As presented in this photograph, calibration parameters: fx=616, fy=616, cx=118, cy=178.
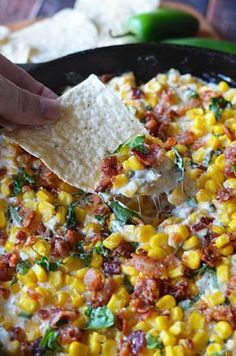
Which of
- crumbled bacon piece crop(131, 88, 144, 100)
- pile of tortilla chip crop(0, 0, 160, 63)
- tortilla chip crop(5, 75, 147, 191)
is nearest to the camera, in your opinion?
tortilla chip crop(5, 75, 147, 191)

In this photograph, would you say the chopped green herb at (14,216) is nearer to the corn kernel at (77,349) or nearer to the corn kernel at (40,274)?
the corn kernel at (40,274)

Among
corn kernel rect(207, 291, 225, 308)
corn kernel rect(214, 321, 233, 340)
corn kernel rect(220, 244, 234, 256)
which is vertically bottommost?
corn kernel rect(214, 321, 233, 340)

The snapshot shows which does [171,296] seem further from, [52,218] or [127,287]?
[52,218]

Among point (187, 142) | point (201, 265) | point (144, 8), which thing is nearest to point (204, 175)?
point (187, 142)

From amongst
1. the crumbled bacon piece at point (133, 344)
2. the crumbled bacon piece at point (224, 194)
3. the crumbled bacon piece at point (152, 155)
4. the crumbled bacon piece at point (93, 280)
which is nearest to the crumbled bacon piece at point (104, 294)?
the crumbled bacon piece at point (93, 280)

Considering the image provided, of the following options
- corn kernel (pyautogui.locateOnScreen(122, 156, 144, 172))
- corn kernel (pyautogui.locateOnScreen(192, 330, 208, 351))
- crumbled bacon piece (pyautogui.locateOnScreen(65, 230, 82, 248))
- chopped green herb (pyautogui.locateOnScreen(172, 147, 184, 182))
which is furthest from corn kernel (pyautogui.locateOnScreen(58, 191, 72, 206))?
corn kernel (pyautogui.locateOnScreen(192, 330, 208, 351))

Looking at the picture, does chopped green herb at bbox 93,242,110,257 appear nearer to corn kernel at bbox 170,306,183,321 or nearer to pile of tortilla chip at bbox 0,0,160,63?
corn kernel at bbox 170,306,183,321

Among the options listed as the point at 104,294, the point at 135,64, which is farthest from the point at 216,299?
the point at 135,64
